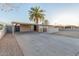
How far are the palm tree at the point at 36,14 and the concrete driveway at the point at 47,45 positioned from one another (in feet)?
0.68

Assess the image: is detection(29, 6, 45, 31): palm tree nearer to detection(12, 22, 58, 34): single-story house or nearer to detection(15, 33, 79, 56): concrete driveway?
detection(12, 22, 58, 34): single-story house

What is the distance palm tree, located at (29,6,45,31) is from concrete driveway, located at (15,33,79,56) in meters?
0.21

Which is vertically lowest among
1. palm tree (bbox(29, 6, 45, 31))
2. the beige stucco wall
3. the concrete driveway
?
the concrete driveway

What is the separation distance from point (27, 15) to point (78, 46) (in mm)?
763

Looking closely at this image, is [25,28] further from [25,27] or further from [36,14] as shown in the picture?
[36,14]

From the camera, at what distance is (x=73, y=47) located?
178 cm

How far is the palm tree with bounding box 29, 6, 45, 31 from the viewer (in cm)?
185

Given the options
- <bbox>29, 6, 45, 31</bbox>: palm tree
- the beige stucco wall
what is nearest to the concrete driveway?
the beige stucco wall

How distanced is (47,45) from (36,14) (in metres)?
→ 0.42

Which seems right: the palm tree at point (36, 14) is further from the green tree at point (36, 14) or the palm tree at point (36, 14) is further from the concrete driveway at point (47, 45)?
the concrete driveway at point (47, 45)

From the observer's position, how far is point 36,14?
185 cm

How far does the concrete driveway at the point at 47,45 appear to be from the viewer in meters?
1.79

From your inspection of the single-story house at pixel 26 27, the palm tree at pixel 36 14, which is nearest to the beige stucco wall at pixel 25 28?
the single-story house at pixel 26 27

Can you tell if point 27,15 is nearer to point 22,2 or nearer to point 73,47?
point 22,2
